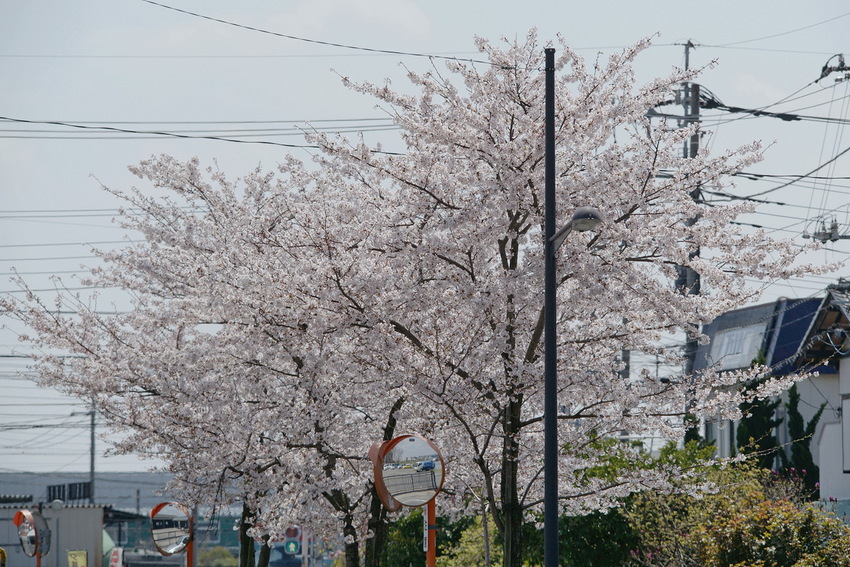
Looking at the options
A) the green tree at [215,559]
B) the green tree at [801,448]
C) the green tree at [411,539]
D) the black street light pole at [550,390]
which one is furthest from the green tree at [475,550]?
the green tree at [215,559]

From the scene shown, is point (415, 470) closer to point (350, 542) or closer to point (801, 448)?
point (350, 542)

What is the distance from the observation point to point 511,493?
1454cm

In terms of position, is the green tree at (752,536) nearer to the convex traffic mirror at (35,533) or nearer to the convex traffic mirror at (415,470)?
the convex traffic mirror at (415,470)

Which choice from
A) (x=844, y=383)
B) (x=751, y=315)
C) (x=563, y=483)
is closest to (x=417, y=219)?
(x=563, y=483)

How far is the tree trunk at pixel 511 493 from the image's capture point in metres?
14.3

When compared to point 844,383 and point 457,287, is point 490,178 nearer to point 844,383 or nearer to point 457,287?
point 457,287

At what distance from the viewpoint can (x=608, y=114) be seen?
1417cm

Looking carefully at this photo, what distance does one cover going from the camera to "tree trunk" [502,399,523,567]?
565 inches

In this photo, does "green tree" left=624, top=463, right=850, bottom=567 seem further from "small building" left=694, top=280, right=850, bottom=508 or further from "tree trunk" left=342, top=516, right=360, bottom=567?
"tree trunk" left=342, top=516, right=360, bottom=567

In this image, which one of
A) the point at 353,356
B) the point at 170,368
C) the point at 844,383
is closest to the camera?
the point at 353,356

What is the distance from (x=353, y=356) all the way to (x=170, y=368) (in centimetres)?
435

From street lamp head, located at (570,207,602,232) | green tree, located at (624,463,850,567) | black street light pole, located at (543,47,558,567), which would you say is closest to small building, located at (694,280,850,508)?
green tree, located at (624,463,850,567)

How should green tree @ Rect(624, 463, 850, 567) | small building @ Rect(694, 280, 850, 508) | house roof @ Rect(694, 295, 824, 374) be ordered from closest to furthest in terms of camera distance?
green tree @ Rect(624, 463, 850, 567)
small building @ Rect(694, 280, 850, 508)
house roof @ Rect(694, 295, 824, 374)

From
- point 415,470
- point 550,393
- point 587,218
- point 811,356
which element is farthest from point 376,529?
point 811,356
